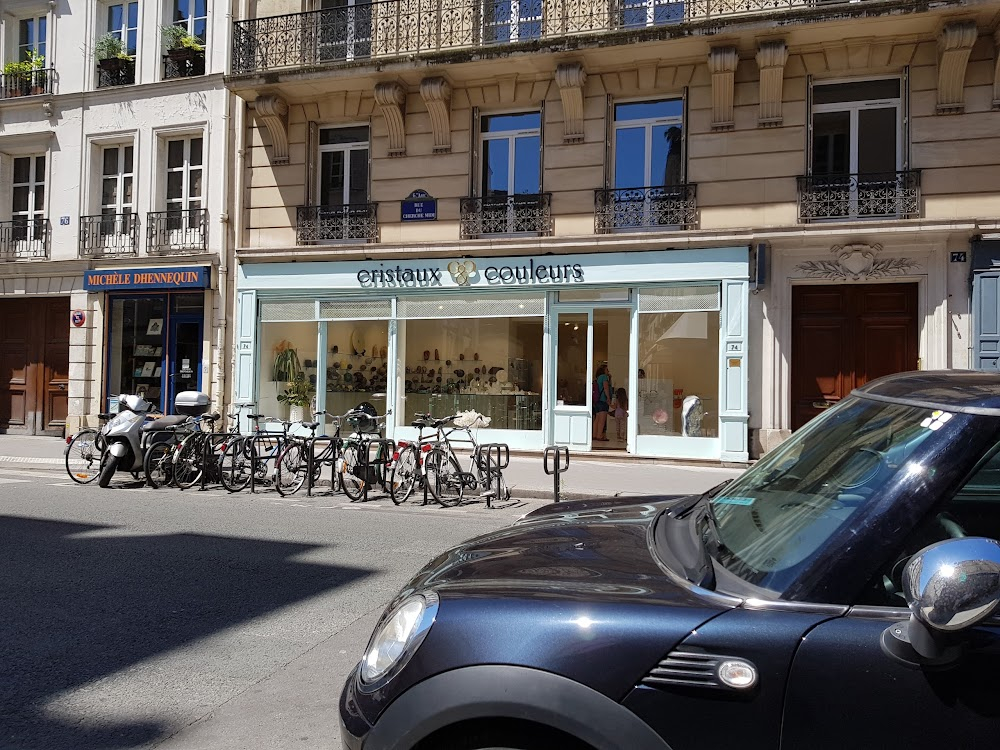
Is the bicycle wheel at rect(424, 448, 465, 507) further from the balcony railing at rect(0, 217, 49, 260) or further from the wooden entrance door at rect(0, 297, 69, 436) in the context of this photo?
the balcony railing at rect(0, 217, 49, 260)

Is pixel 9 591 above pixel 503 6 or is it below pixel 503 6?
below

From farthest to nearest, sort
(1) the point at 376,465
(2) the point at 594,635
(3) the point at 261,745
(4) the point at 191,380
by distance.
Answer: (4) the point at 191,380 → (1) the point at 376,465 → (3) the point at 261,745 → (2) the point at 594,635

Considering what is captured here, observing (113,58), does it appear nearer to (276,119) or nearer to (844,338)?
(276,119)

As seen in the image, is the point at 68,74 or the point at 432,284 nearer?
the point at 432,284

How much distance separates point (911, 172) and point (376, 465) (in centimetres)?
1031

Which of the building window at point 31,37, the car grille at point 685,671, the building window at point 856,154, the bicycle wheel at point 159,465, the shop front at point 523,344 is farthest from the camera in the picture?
the building window at point 31,37

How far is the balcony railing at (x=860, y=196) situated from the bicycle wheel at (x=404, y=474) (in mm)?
8282

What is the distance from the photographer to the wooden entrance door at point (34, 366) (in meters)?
18.7

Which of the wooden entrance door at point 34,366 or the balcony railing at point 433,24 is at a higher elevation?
the balcony railing at point 433,24

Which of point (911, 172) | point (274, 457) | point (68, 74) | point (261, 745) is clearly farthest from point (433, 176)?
point (261, 745)

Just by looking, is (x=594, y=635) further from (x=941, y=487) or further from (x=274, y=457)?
(x=274, y=457)

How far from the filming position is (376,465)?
10.6 metres

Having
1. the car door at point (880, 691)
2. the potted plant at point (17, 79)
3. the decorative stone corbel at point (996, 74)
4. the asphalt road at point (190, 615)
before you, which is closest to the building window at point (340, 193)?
the potted plant at point (17, 79)

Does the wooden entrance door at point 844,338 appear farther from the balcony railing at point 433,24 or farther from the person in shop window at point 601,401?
the balcony railing at point 433,24
